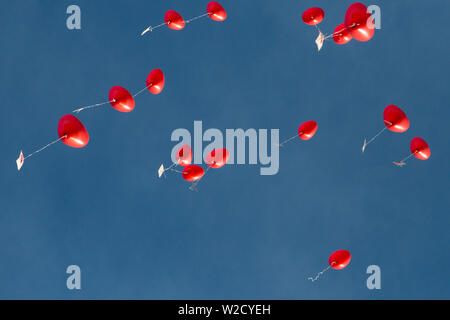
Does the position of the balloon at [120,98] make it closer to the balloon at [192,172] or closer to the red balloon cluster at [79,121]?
the red balloon cluster at [79,121]

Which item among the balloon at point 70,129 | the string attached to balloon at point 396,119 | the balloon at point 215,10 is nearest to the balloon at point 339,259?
the string attached to balloon at point 396,119

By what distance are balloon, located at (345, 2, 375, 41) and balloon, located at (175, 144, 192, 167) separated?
15.9ft

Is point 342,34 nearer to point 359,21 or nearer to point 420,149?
point 359,21

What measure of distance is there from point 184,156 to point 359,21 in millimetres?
5241

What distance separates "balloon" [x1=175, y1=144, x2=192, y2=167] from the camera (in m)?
11.5

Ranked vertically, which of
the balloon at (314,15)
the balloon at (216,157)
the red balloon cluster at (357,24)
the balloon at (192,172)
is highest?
the balloon at (314,15)

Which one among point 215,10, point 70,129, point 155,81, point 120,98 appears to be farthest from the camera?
point 215,10

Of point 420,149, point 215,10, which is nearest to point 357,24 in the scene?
point 420,149

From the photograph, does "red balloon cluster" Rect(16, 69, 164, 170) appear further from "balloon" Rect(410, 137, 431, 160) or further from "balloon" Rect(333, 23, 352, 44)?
"balloon" Rect(410, 137, 431, 160)

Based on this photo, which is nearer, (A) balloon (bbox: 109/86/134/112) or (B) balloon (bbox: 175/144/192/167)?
(A) balloon (bbox: 109/86/134/112)

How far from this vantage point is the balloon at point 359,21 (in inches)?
388

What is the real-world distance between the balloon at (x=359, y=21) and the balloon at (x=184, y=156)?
15.9 ft

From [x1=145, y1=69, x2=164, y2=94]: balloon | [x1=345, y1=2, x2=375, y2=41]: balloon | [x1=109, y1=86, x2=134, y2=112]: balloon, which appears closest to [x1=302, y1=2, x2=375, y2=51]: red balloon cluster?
[x1=345, y1=2, x2=375, y2=41]: balloon

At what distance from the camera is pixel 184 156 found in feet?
37.7
